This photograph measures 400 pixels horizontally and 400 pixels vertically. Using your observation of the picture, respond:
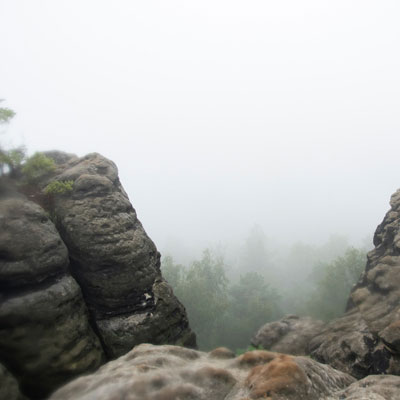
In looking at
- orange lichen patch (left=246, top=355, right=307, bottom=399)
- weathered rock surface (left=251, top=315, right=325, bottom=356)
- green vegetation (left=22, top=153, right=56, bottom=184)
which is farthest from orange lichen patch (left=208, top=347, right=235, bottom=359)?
weathered rock surface (left=251, top=315, right=325, bottom=356)

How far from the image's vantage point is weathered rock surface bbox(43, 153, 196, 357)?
14.1 metres

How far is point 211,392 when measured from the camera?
7.45 m

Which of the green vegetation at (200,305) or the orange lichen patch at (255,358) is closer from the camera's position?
the orange lichen patch at (255,358)

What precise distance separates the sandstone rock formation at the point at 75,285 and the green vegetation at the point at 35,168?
50cm

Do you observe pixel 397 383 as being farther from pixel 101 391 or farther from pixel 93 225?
pixel 93 225


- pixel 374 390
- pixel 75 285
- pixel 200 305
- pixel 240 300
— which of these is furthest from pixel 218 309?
pixel 374 390

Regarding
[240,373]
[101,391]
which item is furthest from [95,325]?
[240,373]

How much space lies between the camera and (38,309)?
440 inches

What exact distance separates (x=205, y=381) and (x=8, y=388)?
23.1 feet

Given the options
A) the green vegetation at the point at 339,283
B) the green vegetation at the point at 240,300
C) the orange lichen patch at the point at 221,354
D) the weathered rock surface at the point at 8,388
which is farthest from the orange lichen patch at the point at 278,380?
the green vegetation at the point at 339,283

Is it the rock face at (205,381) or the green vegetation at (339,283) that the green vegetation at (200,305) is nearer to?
the green vegetation at (339,283)

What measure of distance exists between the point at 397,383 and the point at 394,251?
1609 cm

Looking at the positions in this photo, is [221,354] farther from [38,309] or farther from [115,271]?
[38,309]

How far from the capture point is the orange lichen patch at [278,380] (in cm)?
681
